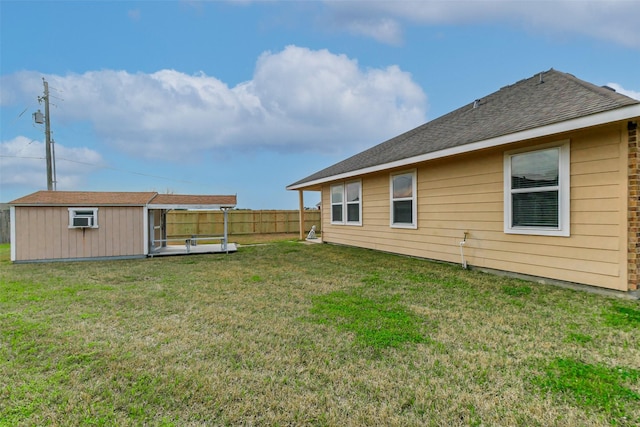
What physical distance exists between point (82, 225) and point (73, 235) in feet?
1.19

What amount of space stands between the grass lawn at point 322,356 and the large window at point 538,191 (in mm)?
994

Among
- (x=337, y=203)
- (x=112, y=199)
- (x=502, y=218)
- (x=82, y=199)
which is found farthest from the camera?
(x=337, y=203)

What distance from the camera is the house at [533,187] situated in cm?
412

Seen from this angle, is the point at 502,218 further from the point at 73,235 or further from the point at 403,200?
the point at 73,235

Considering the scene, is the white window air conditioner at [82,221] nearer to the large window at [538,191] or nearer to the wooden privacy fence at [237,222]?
the wooden privacy fence at [237,222]

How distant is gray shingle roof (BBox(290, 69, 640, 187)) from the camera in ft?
14.2

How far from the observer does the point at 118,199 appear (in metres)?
9.39

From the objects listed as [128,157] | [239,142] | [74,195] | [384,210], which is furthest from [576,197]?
[128,157]

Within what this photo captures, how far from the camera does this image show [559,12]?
7.33 meters

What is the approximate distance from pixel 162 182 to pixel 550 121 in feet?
89.7

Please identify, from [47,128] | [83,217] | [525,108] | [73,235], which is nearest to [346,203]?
[525,108]

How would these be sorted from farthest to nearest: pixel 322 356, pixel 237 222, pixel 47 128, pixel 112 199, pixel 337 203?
1. pixel 237 222
2. pixel 47 128
3. pixel 337 203
4. pixel 112 199
5. pixel 322 356

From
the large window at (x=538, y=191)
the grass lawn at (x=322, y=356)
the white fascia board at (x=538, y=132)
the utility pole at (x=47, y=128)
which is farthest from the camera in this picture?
the utility pole at (x=47, y=128)

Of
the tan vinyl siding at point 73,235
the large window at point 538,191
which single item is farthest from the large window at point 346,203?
the tan vinyl siding at point 73,235
